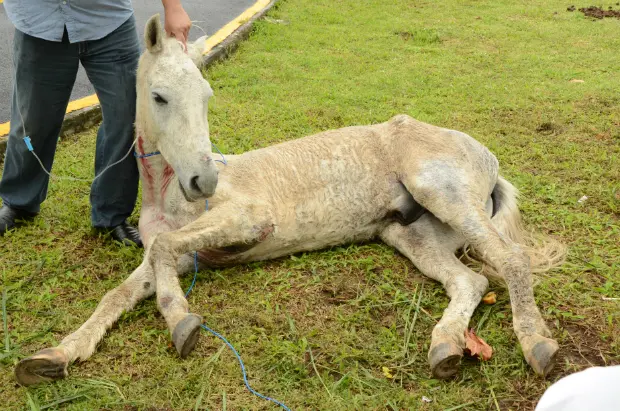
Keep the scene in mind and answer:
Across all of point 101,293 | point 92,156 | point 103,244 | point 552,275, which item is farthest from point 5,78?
point 552,275

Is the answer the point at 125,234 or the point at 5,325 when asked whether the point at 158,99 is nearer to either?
the point at 125,234

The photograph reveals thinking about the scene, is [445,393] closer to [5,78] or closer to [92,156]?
[92,156]

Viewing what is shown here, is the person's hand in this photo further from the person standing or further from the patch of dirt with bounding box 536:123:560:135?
the patch of dirt with bounding box 536:123:560:135

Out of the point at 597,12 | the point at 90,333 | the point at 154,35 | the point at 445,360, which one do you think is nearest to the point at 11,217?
the point at 90,333

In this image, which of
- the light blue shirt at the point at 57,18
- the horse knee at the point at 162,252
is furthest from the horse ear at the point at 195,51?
the horse knee at the point at 162,252

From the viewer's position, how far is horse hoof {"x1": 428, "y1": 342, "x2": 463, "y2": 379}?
2986 millimetres

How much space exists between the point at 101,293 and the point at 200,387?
1.18 meters

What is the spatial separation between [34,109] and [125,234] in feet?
3.47

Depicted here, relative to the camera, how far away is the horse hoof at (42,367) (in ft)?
9.41

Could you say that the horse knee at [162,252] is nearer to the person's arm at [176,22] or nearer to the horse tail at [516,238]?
the person's arm at [176,22]

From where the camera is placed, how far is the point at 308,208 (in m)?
4.08

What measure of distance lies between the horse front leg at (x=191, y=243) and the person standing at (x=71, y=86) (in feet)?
2.84

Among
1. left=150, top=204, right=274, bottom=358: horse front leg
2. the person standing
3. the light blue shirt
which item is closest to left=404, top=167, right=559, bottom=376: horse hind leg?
left=150, top=204, right=274, bottom=358: horse front leg

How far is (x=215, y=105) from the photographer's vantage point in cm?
694
